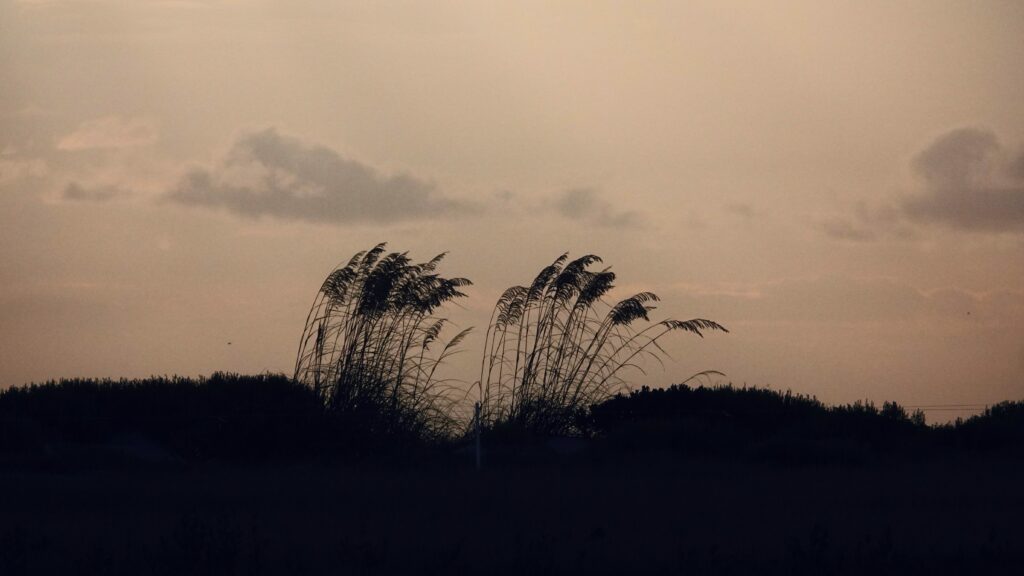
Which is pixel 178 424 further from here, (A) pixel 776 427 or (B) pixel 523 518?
(A) pixel 776 427

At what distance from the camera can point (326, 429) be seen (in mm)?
14383

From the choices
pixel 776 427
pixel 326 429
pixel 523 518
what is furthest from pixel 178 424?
pixel 776 427

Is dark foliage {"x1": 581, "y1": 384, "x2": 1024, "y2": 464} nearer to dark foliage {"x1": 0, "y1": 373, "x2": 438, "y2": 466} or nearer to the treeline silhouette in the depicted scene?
the treeline silhouette

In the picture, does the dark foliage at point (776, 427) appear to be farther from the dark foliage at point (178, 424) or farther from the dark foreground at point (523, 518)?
the dark foliage at point (178, 424)

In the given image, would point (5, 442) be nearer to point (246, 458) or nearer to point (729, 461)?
point (246, 458)

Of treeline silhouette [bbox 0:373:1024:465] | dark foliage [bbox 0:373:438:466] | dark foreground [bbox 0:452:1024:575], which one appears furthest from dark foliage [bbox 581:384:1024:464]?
dark foliage [bbox 0:373:438:466]

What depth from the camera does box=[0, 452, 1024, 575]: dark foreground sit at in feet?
22.3

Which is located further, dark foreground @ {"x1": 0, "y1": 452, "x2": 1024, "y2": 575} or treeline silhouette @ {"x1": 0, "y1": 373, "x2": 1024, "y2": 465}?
treeline silhouette @ {"x1": 0, "y1": 373, "x2": 1024, "y2": 465}

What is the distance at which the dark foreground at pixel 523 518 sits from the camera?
679 cm

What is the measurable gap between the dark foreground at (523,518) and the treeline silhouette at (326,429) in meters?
0.74

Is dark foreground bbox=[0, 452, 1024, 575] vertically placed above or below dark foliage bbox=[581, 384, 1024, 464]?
below

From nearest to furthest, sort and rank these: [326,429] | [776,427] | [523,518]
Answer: [523,518] → [326,429] → [776,427]

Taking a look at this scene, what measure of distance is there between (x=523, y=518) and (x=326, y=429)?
5822mm

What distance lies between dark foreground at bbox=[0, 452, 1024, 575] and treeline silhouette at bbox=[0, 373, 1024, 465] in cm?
74
